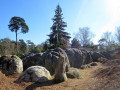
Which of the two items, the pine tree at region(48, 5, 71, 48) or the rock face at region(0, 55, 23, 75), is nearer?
the rock face at region(0, 55, 23, 75)

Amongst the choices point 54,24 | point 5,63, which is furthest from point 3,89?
point 54,24

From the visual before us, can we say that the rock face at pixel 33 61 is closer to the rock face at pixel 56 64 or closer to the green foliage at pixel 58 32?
the rock face at pixel 56 64

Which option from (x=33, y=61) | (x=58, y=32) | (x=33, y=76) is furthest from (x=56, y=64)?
(x=58, y=32)

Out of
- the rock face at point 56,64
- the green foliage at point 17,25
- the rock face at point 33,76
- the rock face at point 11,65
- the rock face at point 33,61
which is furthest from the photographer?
the green foliage at point 17,25

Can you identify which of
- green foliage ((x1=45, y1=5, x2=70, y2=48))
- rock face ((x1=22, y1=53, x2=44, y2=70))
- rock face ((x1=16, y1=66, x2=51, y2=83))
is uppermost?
green foliage ((x1=45, y1=5, x2=70, y2=48))

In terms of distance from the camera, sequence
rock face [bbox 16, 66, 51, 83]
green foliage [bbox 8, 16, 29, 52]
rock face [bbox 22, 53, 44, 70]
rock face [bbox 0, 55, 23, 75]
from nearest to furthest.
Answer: rock face [bbox 16, 66, 51, 83]
rock face [bbox 0, 55, 23, 75]
rock face [bbox 22, 53, 44, 70]
green foliage [bbox 8, 16, 29, 52]

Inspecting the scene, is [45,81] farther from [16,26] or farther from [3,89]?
[16,26]

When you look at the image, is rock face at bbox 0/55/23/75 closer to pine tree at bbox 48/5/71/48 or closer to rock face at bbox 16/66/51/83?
rock face at bbox 16/66/51/83

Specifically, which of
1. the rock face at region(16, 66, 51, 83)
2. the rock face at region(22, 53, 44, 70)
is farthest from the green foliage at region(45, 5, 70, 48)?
the rock face at region(16, 66, 51, 83)

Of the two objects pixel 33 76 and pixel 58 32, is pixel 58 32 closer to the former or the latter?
pixel 58 32

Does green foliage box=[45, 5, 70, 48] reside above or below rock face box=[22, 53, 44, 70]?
above

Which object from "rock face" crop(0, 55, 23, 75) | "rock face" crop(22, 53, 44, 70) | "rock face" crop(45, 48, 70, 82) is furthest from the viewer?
"rock face" crop(22, 53, 44, 70)

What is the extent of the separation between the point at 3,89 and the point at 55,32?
18.2m

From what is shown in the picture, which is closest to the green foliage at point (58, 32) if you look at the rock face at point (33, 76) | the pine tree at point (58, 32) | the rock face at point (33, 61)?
the pine tree at point (58, 32)
